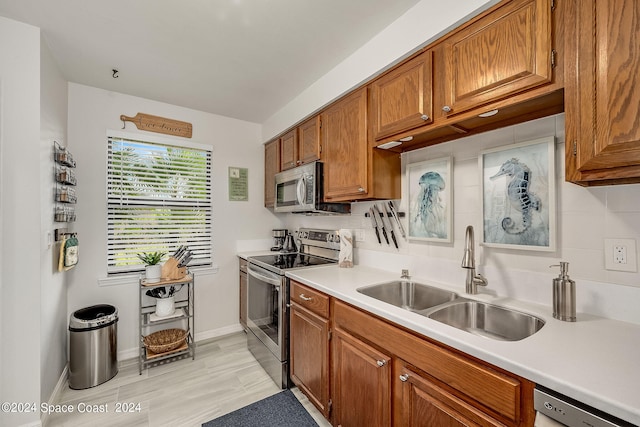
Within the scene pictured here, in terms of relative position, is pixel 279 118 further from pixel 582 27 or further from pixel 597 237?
pixel 597 237

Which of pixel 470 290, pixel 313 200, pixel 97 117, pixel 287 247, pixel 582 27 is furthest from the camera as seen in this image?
pixel 287 247

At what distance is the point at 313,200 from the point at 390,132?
35.0 inches

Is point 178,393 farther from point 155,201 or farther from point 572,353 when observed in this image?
point 572,353

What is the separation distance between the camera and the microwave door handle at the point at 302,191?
8.07 ft

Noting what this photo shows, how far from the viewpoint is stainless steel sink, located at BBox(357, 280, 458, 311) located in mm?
1689

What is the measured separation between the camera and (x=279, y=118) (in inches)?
118

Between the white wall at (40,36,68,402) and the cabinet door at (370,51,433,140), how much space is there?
7.00 feet

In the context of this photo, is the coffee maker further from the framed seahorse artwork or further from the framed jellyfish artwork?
the framed seahorse artwork

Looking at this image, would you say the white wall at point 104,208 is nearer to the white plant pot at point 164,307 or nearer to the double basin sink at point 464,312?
the white plant pot at point 164,307

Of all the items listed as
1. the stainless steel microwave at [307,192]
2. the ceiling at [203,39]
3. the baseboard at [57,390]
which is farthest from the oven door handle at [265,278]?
the ceiling at [203,39]

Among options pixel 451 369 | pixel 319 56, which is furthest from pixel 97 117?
pixel 451 369

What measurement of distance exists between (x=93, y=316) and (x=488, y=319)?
9.75 ft

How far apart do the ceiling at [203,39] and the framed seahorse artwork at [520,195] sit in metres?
1.01

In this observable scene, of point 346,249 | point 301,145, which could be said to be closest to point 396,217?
point 346,249
